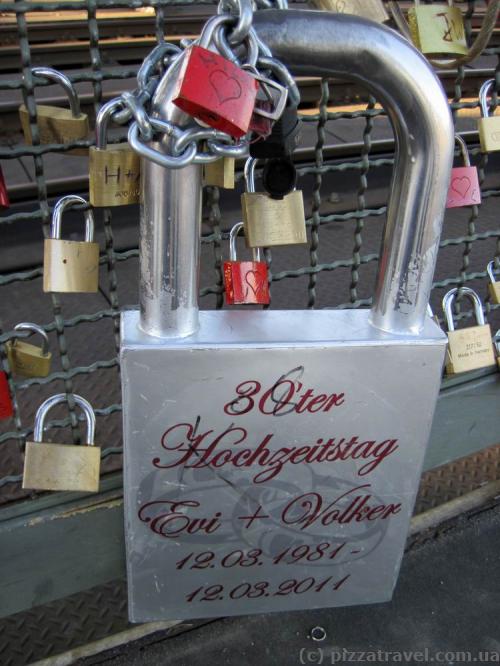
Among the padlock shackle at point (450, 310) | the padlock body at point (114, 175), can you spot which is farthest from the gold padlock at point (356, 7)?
the padlock shackle at point (450, 310)

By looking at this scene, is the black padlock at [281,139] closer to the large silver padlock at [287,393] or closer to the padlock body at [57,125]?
the large silver padlock at [287,393]

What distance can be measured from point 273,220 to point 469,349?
602 millimetres

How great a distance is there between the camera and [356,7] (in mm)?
886

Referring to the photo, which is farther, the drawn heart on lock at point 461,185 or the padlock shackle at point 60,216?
the drawn heart on lock at point 461,185

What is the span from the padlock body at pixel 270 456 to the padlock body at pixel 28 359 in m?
0.38

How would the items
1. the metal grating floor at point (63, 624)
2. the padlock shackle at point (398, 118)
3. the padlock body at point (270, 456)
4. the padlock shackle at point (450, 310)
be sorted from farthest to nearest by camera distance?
the metal grating floor at point (63, 624)
the padlock shackle at point (450, 310)
the padlock body at point (270, 456)
the padlock shackle at point (398, 118)

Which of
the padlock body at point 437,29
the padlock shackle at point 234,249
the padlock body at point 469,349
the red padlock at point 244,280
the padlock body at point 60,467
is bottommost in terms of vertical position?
the padlock body at point 60,467

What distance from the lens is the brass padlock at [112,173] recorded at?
80 centimetres

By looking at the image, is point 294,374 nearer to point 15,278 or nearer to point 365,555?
point 365,555

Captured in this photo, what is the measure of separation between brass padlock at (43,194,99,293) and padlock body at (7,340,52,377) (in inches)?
10.2

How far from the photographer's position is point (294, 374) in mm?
819

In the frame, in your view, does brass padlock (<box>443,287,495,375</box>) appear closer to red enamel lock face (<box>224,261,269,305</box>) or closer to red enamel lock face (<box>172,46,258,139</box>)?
red enamel lock face (<box>224,261,269,305</box>)

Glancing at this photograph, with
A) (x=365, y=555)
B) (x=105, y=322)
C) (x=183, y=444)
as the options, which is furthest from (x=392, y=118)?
(x=105, y=322)

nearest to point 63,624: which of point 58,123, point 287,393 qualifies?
point 287,393
